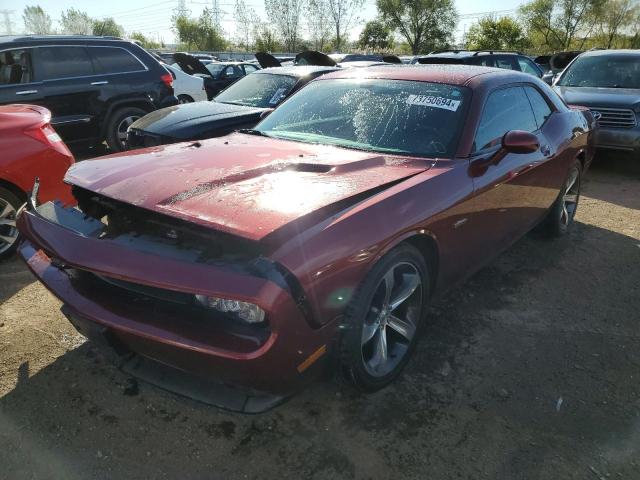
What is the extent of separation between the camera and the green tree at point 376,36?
54.4 m

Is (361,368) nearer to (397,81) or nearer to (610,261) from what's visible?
(397,81)

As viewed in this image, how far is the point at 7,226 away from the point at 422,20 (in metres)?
55.6

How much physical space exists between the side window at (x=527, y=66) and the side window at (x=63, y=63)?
8.04 m

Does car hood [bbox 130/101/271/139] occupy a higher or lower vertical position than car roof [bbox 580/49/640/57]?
lower

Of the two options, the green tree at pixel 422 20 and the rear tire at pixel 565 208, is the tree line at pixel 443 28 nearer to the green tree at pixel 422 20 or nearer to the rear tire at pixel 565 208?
the green tree at pixel 422 20

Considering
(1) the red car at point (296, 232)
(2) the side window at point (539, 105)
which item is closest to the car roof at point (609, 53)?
(2) the side window at point (539, 105)

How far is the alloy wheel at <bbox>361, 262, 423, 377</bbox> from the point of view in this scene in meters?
2.45

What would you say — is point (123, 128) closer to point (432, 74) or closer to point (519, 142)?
point (432, 74)

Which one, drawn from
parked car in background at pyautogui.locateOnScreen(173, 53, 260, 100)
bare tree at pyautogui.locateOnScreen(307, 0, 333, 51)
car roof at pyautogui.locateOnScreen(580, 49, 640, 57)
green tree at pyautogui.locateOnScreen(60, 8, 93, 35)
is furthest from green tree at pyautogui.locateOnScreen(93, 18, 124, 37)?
car roof at pyautogui.locateOnScreen(580, 49, 640, 57)

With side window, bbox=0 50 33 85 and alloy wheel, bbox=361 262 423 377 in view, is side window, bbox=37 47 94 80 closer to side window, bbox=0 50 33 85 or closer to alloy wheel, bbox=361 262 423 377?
side window, bbox=0 50 33 85

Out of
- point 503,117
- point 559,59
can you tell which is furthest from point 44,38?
point 559,59

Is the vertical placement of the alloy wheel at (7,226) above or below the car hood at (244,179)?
below

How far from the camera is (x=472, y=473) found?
7.00ft

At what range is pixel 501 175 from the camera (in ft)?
10.5
